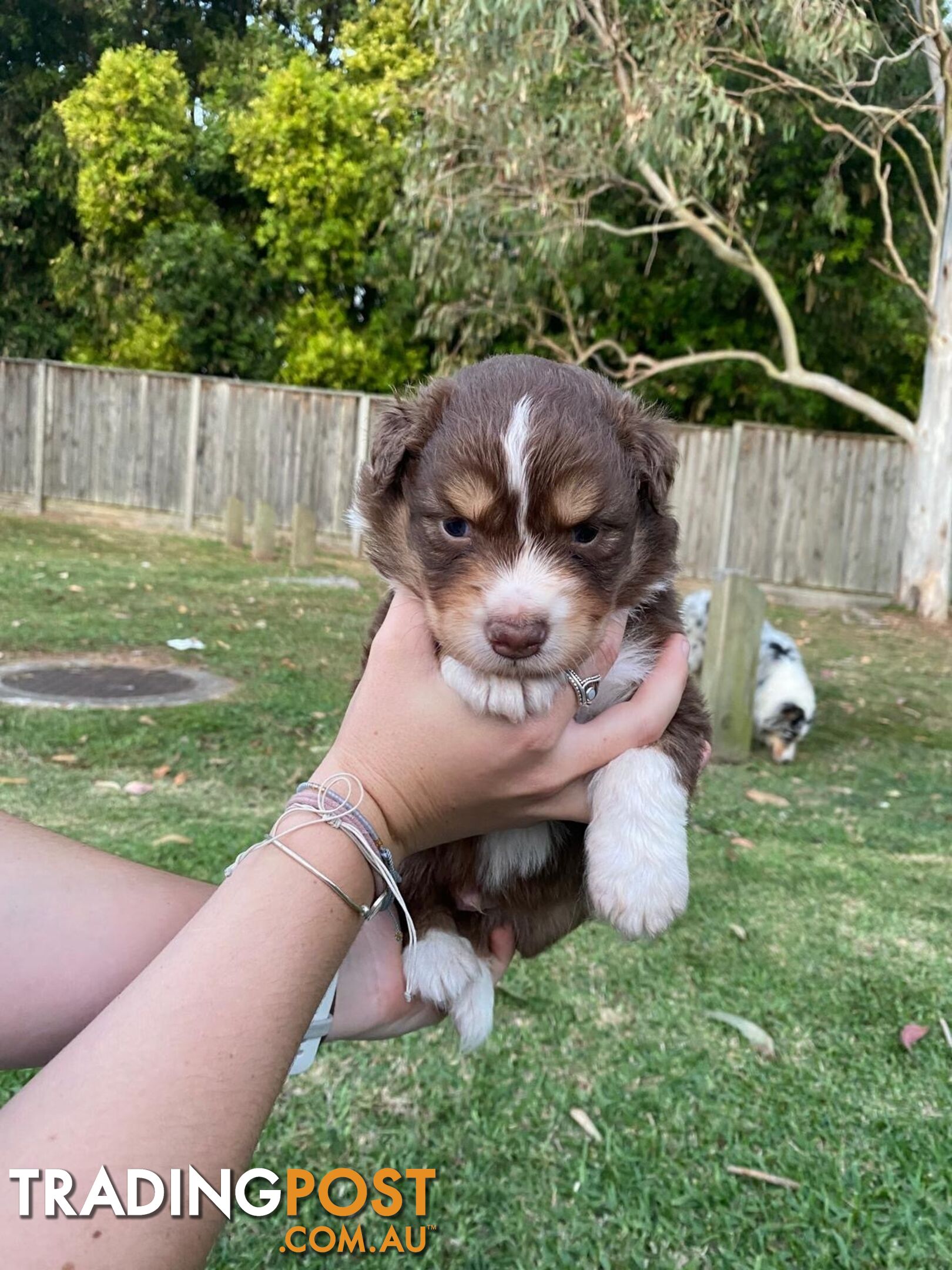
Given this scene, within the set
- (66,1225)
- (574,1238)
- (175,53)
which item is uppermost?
(175,53)

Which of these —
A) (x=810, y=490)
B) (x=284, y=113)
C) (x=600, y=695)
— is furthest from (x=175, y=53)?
(x=600, y=695)

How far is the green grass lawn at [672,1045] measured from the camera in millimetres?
2660

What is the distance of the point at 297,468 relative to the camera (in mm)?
17594

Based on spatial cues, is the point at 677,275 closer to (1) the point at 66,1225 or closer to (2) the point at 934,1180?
(2) the point at 934,1180

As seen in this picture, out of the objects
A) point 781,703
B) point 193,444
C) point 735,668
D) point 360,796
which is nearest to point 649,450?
point 360,796

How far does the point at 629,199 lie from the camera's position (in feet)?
61.4

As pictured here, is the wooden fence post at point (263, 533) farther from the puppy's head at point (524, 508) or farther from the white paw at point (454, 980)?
the white paw at point (454, 980)

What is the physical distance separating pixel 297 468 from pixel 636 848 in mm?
16101

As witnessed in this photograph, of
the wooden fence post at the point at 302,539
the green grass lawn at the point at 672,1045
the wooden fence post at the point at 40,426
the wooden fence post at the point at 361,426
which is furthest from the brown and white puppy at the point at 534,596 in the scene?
the wooden fence post at the point at 40,426

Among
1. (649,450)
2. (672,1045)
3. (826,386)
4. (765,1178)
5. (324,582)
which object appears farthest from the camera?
(826,386)

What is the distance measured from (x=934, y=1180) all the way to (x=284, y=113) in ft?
70.3

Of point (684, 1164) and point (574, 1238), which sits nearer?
point (574, 1238)

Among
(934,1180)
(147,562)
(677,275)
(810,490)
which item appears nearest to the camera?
(934,1180)

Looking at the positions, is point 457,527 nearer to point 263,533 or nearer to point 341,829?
point 341,829
